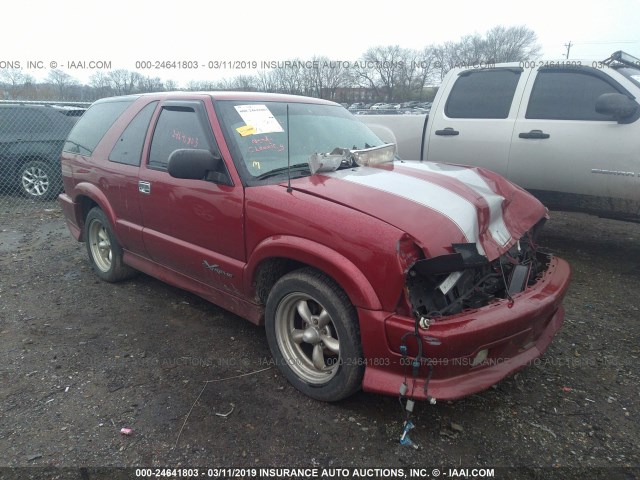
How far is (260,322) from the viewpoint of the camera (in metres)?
3.04

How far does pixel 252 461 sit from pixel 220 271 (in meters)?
1.27

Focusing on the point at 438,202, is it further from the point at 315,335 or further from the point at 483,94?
the point at 483,94

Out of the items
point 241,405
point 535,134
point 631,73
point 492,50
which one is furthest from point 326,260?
point 492,50

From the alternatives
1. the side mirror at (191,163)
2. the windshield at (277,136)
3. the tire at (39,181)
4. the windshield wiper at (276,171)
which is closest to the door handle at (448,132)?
the windshield at (277,136)

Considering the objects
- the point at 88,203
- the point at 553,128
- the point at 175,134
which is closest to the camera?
the point at 175,134

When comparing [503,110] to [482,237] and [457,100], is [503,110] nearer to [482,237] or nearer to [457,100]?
[457,100]

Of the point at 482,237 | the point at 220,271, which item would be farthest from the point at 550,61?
the point at 220,271

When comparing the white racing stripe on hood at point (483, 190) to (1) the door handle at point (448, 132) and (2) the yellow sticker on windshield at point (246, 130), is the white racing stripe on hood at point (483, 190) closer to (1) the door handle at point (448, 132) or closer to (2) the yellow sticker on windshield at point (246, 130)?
(2) the yellow sticker on windshield at point (246, 130)

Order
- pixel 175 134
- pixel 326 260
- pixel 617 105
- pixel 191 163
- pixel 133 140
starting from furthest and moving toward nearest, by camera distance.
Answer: pixel 617 105 → pixel 133 140 → pixel 175 134 → pixel 191 163 → pixel 326 260

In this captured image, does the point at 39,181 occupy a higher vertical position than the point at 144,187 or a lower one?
lower

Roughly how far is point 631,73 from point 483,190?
10.5ft

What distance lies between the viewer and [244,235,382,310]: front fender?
2.25 metres

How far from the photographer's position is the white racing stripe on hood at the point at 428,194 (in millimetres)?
2438

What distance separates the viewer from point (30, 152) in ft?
27.4
